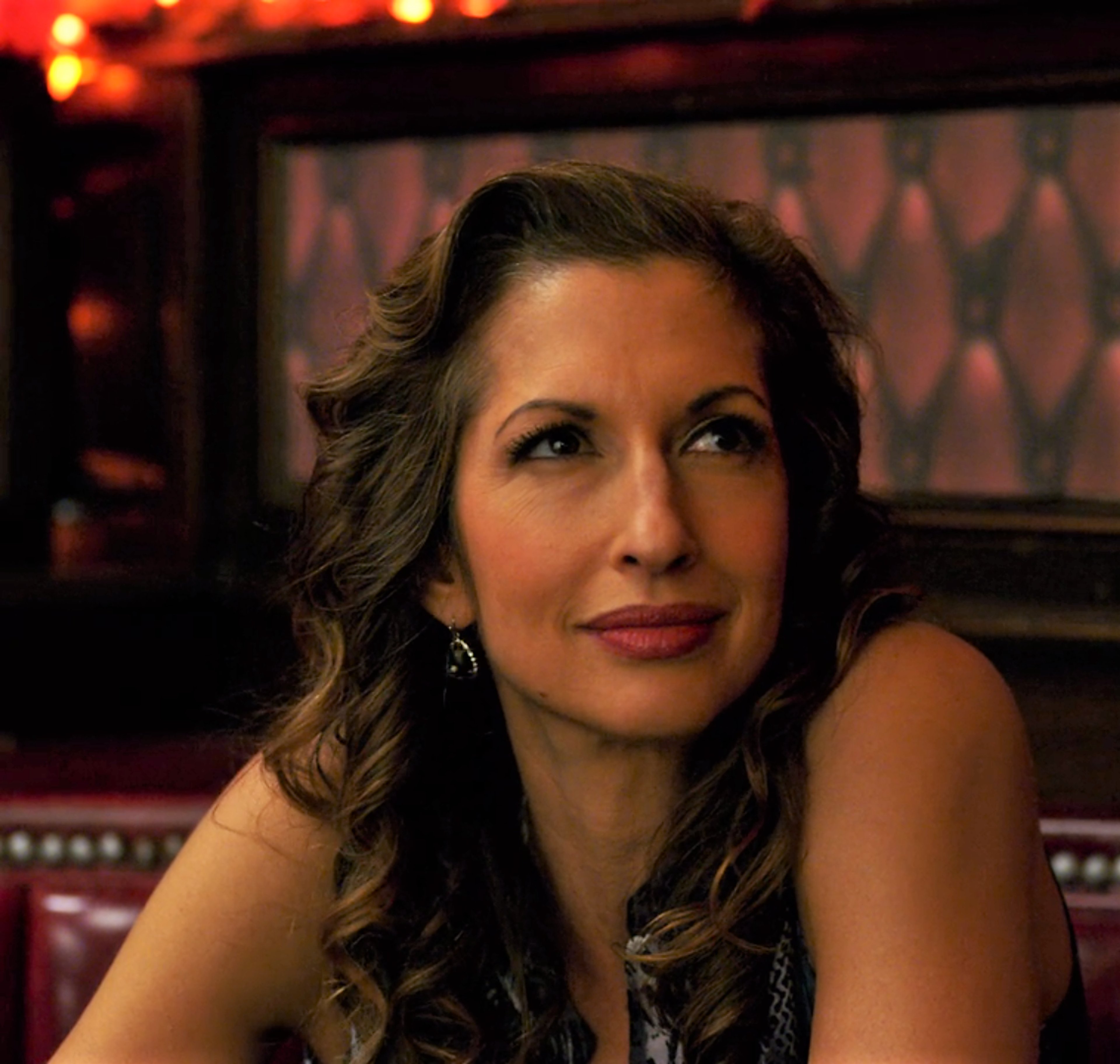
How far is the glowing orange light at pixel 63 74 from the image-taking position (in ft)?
10.0

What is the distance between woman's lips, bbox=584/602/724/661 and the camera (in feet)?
4.74

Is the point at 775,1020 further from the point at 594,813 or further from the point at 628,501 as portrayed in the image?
the point at 628,501

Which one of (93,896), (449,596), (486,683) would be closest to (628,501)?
(449,596)

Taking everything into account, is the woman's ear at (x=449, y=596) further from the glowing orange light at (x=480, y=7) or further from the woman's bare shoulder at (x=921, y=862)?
the glowing orange light at (x=480, y=7)

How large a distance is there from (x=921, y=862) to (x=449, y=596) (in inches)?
19.9

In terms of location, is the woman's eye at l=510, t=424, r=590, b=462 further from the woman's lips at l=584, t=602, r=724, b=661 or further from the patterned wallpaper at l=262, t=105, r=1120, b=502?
the patterned wallpaper at l=262, t=105, r=1120, b=502

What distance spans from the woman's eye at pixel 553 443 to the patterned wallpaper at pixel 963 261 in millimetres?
1019

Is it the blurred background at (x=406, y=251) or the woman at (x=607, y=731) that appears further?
the blurred background at (x=406, y=251)

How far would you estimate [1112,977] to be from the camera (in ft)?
5.60

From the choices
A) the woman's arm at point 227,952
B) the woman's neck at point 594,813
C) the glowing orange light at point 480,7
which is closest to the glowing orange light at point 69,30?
the glowing orange light at point 480,7

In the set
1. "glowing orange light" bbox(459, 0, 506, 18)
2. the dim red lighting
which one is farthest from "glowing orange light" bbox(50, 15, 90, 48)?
"glowing orange light" bbox(459, 0, 506, 18)

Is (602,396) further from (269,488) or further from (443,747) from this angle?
(269,488)

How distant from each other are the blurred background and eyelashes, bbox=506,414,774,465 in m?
0.87

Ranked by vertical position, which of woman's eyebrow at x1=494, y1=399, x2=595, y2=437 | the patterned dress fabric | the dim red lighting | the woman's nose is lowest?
the patterned dress fabric
